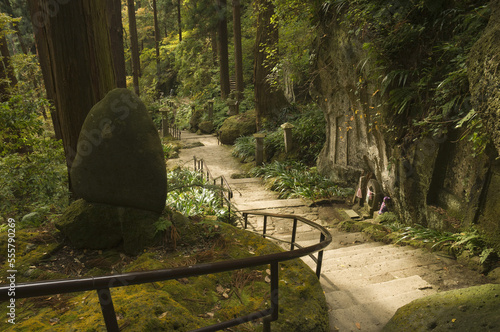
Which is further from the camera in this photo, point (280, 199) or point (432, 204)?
point (280, 199)

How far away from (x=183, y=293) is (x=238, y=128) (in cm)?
1379

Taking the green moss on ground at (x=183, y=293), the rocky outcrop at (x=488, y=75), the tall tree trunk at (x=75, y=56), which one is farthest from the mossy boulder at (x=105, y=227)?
the rocky outcrop at (x=488, y=75)

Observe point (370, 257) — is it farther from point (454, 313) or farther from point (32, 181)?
point (32, 181)

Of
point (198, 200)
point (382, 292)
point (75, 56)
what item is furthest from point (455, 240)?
point (75, 56)

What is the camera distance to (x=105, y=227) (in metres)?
3.22

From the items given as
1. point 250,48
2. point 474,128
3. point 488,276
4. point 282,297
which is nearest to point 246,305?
point 282,297

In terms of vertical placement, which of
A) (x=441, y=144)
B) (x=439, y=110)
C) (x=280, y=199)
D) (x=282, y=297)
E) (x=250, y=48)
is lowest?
(x=280, y=199)

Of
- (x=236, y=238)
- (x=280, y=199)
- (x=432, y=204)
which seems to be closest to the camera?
(x=236, y=238)

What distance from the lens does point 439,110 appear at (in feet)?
16.6

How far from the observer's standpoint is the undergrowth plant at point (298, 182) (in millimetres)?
9117

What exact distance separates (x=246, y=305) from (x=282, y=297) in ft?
1.04

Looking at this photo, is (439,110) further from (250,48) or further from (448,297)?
(250,48)

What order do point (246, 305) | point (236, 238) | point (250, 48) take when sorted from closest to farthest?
point (246, 305), point (236, 238), point (250, 48)

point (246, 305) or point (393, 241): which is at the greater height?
point (246, 305)
